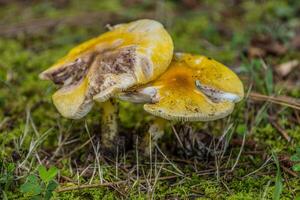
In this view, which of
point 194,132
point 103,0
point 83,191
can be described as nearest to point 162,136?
point 194,132

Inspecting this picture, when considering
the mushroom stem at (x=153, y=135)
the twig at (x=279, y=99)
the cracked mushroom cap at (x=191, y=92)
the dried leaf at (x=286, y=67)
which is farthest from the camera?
the dried leaf at (x=286, y=67)

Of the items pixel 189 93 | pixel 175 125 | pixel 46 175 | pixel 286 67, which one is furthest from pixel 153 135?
pixel 286 67

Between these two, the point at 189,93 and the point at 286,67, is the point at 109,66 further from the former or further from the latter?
the point at 286,67

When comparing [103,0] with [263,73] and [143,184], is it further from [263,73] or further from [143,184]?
[143,184]

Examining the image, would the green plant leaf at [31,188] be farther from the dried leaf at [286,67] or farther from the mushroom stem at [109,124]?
the dried leaf at [286,67]

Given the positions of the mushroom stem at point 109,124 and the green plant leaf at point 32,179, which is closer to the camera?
the green plant leaf at point 32,179

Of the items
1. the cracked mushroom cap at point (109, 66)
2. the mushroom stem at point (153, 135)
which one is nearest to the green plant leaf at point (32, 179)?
the cracked mushroom cap at point (109, 66)
